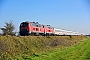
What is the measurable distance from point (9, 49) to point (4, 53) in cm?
141

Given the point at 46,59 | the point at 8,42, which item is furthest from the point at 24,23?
the point at 46,59

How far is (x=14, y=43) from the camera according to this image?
70.6 feet

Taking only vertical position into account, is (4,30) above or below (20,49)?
above

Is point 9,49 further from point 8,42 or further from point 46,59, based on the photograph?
point 46,59

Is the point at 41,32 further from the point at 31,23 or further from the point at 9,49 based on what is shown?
the point at 9,49

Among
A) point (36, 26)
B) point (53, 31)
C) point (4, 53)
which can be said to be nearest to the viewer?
point (4, 53)

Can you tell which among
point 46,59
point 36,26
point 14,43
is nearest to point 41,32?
point 36,26

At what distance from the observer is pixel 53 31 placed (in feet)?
184

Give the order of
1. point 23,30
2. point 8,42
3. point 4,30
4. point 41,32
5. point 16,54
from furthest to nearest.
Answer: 1. point 4,30
2. point 41,32
3. point 23,30
4. point 8,42
5. point 16,54

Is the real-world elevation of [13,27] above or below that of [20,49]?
above

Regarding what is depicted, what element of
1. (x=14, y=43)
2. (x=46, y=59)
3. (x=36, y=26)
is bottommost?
(x=46, y=59)

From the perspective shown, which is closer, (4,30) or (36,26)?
(36,26)

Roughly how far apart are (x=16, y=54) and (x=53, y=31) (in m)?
37.5

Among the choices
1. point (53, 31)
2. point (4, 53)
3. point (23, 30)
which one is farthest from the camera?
point (53, 31)
